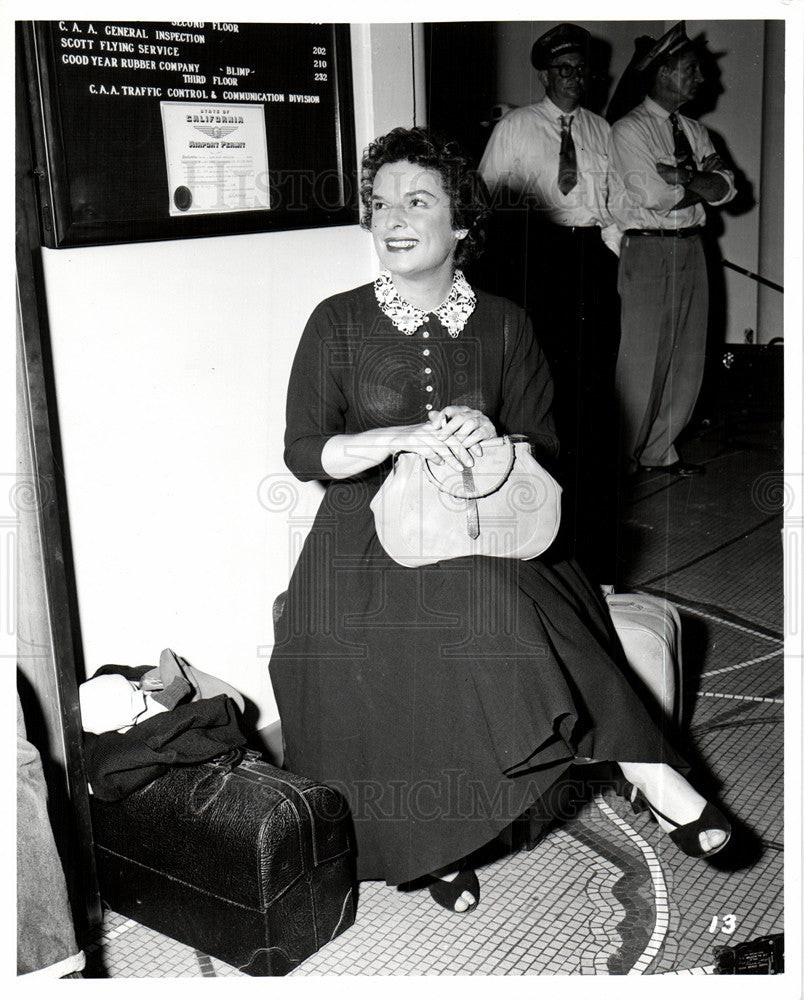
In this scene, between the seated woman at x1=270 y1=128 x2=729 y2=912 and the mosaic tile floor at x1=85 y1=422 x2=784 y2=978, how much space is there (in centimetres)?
10

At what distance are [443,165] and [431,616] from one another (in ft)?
2.71

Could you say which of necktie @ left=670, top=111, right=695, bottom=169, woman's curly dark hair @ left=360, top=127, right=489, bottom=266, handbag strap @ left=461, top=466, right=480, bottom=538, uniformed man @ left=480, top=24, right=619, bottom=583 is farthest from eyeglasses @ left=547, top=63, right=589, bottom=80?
handbag strap @ left=461, top=466, right=480, bottom=538

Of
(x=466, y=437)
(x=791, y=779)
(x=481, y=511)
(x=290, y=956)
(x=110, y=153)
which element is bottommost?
(x=290, y=956)

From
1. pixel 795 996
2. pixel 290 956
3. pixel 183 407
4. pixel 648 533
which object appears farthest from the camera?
pixel 648 533

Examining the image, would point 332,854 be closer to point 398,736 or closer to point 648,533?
point 398,736

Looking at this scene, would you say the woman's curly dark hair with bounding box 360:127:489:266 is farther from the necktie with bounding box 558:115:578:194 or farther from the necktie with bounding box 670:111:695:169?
the necktie with bounding box 670:111:695:169

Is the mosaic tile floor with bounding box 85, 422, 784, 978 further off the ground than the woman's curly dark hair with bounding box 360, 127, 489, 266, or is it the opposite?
the woman's curly dark hair with bounding box 360, 127, 489, 266

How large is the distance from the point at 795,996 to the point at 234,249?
1543 millimetres

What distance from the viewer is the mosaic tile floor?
65.7 inches

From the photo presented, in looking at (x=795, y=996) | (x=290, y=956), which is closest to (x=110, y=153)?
(x=290, y=956)

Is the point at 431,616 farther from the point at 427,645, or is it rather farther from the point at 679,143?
the point at 679,143

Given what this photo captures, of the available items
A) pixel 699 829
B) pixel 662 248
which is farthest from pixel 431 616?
pixel 662 248

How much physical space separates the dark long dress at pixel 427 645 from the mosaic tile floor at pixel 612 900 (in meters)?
0.14

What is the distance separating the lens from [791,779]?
1.32 meters
